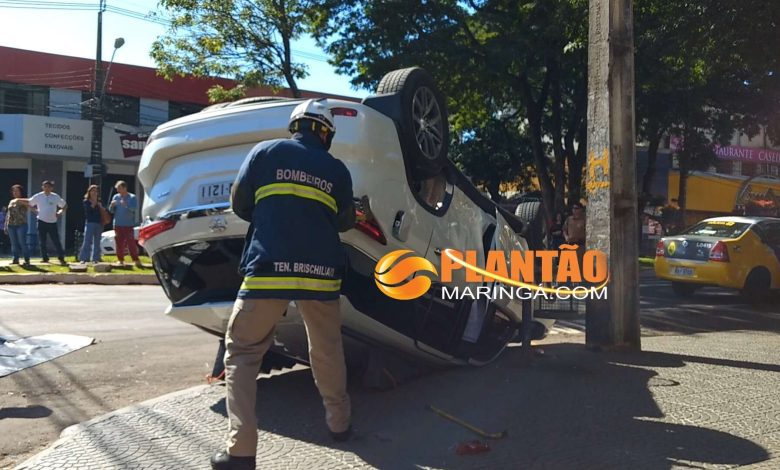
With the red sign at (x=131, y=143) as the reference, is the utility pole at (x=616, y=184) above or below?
below

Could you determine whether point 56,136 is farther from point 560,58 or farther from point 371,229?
point 371,229

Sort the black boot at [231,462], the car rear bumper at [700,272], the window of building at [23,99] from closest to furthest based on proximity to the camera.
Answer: the black boot at [231,462] < the car rear bumper at [700,272] < the window of building at [23,99]

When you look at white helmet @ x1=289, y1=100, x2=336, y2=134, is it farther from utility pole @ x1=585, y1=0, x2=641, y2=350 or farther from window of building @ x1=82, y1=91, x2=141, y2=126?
window of building @ x1=82, y1=91, x2=141, y2=126

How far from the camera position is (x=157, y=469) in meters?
3.58

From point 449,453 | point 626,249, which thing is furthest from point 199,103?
point 449,453

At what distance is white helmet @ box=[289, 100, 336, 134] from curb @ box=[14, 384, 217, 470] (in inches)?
83.1

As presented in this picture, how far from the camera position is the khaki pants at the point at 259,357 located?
3.46m

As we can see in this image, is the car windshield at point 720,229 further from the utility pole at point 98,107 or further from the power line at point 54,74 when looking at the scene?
the power line at point 54,74

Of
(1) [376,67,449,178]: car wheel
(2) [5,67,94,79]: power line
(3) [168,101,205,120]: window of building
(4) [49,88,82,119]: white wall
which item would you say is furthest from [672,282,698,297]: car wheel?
(2) [5,67,94,79]: power line

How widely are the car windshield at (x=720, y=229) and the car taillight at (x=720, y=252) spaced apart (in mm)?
346

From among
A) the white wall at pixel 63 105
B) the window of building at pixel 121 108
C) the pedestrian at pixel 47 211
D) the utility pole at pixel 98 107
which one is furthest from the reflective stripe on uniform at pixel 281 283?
the white wall at pixel 63 105

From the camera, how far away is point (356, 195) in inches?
159

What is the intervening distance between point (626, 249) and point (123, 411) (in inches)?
164

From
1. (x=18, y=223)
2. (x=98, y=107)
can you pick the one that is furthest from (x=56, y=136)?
(x=18, y=223)
